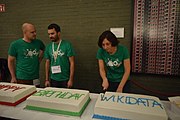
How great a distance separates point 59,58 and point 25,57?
0.50 m

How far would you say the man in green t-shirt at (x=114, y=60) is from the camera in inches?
61.6

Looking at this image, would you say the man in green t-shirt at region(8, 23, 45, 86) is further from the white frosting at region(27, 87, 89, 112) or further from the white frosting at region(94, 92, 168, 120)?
the white frosting at region(94, 92, 168, 120)

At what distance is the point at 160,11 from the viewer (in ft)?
6.72

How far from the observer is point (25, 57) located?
6.63ft

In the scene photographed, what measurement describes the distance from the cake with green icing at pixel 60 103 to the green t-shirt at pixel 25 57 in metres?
1.18

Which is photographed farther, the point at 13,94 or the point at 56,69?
the point at 56,69

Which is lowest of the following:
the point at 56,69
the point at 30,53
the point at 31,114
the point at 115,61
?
the point at 31,114

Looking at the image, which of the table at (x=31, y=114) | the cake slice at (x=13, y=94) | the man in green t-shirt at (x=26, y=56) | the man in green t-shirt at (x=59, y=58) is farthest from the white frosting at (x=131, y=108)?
the man in green t-shirt at (x=26, y=56)

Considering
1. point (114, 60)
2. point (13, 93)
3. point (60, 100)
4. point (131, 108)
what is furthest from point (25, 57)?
point (131, 108)

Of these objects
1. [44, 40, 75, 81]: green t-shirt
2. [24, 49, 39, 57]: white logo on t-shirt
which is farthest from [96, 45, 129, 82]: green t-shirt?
[24, 49, 39, 57]: white logo on t-shirt

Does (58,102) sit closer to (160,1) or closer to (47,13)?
(160,1)

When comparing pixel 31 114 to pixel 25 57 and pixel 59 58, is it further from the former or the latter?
pixel 25 57

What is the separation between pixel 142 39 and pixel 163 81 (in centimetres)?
74

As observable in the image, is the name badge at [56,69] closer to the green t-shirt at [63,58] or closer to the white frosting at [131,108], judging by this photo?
the green t-shirt at [63,58]
